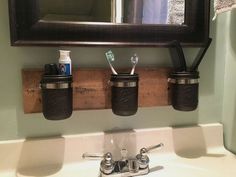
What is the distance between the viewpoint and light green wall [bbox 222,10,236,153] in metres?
0.96

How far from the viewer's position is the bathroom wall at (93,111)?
0.81m

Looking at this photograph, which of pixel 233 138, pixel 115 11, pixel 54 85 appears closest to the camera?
pixel 54 85

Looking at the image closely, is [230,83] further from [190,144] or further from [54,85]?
[54,85]

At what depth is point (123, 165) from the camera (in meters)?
0.83

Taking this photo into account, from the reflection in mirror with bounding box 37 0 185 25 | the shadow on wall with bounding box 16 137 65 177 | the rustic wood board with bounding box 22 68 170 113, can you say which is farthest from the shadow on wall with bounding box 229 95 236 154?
the shadow on wall with bounding box 16 137 65 177

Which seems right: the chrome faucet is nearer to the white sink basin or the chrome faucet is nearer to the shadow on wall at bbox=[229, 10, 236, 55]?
the white sink basin

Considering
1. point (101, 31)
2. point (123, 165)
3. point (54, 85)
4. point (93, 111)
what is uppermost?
point (101, 31)

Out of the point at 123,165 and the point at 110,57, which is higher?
the point at 110,57

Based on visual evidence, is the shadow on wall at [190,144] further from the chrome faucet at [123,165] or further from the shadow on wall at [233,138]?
the chrome faucet at [123,165]

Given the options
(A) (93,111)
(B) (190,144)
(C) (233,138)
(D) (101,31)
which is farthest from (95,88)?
(C) (233,138)

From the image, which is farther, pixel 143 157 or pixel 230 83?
pixel 230 83

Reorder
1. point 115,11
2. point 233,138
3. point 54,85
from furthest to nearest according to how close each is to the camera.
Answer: point 233,138, point 115,11, point 54,85

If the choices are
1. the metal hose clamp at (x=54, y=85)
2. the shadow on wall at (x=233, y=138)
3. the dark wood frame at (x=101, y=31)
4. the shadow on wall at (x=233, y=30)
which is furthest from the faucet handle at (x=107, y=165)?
the shadow on wall at (x=233, y=30)

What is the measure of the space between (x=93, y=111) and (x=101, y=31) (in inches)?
10.6
